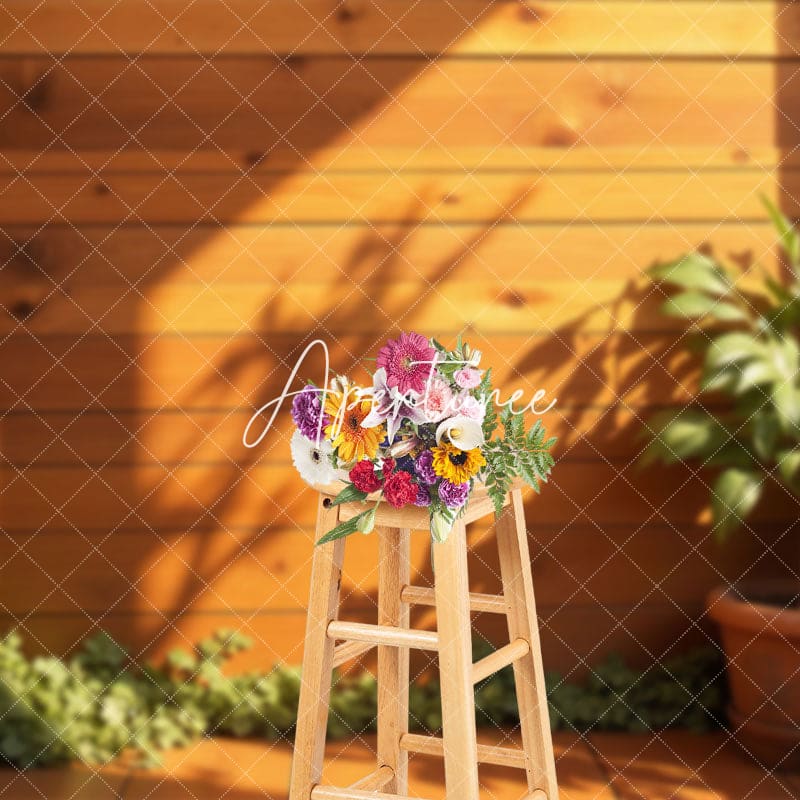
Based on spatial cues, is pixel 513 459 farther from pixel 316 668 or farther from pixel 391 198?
pixel 391 198

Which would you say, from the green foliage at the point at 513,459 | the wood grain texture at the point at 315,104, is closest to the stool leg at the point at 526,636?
the green foliage at the point at 513,459

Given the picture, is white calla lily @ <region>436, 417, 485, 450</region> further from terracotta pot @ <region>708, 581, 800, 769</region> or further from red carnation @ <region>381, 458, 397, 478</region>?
terracotta pot @ <region>708, 581, 800, 769</region>

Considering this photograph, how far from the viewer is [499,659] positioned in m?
1.55

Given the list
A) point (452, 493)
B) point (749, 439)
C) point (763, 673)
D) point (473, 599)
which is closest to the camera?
point (452, 493)

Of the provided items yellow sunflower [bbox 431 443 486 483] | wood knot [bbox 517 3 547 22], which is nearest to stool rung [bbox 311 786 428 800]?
yellow sunflower [bbox 431 443 486 483]

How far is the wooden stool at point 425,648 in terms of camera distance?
4.72 feet

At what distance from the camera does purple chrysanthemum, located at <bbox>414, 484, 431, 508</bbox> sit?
4.73 ft

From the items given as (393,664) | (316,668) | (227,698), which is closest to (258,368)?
(227,698)

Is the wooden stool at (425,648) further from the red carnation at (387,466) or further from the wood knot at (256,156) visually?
the wood knot at (256,156)

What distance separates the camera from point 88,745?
231 centimetres

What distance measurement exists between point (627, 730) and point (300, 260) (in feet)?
4.38

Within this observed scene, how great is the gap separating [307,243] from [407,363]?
109 cm

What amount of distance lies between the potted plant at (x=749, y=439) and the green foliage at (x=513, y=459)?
0.87m

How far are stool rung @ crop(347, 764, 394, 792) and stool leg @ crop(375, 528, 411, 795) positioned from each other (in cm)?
1
